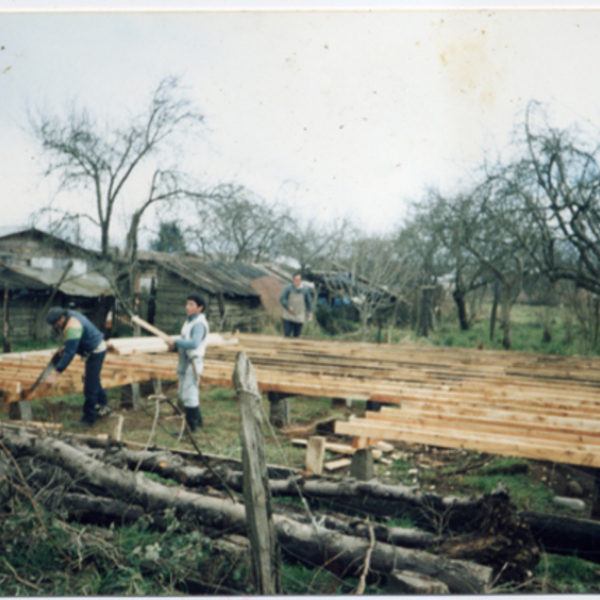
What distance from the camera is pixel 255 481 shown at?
7.51ft

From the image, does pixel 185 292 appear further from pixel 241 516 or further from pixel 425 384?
pixel 241 516

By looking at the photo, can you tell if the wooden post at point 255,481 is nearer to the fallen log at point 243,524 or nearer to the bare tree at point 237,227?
the fallen log at point 243,524

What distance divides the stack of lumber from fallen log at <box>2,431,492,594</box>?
95 cm

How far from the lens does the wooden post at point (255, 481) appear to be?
7.37ft

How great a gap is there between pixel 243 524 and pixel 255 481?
86 cm

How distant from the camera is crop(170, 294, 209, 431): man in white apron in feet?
17.6

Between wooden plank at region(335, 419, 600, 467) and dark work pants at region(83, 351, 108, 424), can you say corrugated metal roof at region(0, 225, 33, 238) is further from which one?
wooden plank at region(335, 419, 600, 467)

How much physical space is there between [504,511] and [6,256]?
1095cm

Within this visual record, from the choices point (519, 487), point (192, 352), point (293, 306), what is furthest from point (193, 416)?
point (293, 306)

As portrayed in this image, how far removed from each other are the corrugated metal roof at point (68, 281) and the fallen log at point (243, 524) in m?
7.63

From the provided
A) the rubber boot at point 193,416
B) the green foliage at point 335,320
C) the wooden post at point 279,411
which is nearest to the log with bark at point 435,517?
the rubber boot at point 193,416

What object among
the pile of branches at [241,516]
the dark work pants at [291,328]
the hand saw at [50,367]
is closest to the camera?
the pile of branches at [241,516]

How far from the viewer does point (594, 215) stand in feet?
34.8

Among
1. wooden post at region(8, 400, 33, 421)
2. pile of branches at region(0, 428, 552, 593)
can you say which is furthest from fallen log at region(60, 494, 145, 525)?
wooden post at region(8, 400, 33, 421)
